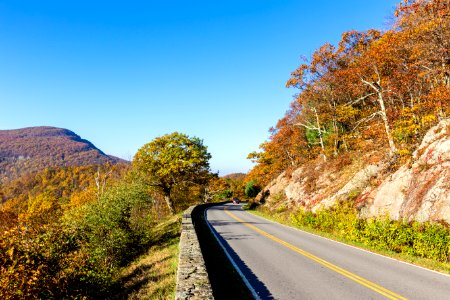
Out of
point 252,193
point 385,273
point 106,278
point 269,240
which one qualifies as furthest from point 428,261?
point 252,193

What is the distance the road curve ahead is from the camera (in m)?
8.46

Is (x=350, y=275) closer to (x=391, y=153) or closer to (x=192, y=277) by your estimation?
(x=192, y=277)

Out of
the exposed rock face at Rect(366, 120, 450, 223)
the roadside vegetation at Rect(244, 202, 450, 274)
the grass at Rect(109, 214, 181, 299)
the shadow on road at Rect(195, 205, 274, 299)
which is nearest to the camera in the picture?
the shadow on road at Rect(195, 205, 274, 299)

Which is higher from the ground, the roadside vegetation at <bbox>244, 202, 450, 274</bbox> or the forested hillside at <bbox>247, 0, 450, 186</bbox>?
the forested hillside at <bbox>247, 0, 450, 186</bbox>

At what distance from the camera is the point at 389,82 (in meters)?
25.1

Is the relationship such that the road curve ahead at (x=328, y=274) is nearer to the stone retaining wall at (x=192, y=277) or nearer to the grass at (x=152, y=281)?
the stone retaining wall at (x=192, y=277)

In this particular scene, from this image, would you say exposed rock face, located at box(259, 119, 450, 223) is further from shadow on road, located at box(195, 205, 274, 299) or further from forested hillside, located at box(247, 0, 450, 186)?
shadow on road, located at box(195, 205, 274, 299)

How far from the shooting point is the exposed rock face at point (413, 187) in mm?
14398

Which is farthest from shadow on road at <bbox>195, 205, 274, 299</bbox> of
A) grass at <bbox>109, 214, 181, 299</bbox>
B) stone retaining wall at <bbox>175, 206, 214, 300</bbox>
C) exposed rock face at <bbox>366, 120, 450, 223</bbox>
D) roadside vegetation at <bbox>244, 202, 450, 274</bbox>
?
exposed rock face at <bbox>366, 120, 450, 223</bbox>

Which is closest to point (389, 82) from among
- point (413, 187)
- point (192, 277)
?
point (413, 187)

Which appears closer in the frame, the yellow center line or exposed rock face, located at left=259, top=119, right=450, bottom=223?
the yellow center line

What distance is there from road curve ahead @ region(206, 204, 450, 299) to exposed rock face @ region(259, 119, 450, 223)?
3770 millimetres

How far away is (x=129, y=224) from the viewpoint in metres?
21.1

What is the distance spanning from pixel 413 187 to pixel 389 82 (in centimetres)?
1200
